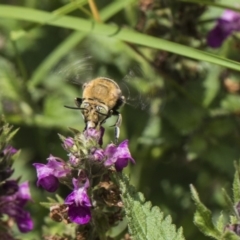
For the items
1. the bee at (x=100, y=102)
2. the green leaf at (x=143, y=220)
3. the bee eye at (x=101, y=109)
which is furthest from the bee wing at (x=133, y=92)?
the green leaf at (x=143, y=220)

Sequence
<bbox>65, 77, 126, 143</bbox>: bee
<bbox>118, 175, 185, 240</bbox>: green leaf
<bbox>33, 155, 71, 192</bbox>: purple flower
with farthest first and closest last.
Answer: <bbox>65, 77, 126, 143</bbox>: bee → <bbox>33, 155, 71, 192</bbox>: purple flower → <bbox>118, 175, 185, 240</bbox>: green leaf

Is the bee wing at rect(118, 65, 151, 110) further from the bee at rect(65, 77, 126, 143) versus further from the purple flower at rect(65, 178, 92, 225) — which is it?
the purple flower at rect(65, 178, 92, 225)

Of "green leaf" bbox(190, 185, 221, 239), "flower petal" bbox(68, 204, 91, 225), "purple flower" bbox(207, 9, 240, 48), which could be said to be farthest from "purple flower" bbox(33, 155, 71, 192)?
"purple flower" bbox(207, 9, 240, 48)

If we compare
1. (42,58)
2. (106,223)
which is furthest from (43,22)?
(42,58)

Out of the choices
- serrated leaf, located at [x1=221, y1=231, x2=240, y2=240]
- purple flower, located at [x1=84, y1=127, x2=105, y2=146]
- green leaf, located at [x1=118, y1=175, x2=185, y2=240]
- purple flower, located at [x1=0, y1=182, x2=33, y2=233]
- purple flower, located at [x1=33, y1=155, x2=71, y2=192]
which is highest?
purple flower, located at [x1=0, y1=182, x2=33, y2=233]

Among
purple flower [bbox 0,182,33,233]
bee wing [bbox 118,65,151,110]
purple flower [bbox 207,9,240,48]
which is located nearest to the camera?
purple flower [bbox 0,182,33,233]

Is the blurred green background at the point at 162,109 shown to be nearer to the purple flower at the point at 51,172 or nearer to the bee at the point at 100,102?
the bee at the point at 100,102
